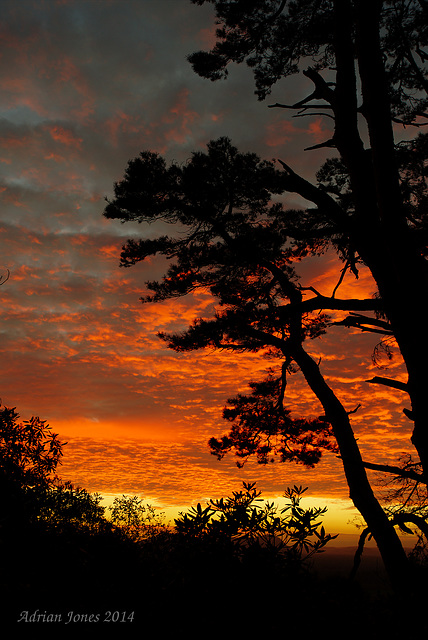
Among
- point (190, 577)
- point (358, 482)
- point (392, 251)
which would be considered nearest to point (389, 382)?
point (392, 251)

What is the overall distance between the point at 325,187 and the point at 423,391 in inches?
250

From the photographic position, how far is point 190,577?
125 inches

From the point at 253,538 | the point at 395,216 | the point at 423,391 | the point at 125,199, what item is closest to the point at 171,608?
the point at 253,538

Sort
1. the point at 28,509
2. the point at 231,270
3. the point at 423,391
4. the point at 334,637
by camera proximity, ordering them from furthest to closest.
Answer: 1. the point at 231,270
2. the point at 423,391
3. the point at 28,509
4. the point at 334,637

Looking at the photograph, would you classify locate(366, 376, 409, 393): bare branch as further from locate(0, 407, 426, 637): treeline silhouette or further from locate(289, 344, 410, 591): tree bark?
locate(0, 407, 426, 637): treeline silhouette

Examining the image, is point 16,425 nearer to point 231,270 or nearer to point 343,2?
point 231,270

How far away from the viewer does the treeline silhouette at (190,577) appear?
2.94 meters

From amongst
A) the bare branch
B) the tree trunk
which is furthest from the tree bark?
the tree trunk

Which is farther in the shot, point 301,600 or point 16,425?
point 16,425

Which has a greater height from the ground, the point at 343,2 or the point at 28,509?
the point at 343,2

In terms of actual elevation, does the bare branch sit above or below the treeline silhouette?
above

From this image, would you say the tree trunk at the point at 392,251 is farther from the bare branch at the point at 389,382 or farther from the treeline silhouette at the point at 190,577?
the treeline silhouette at the point at 190,577

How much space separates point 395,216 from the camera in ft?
18.3

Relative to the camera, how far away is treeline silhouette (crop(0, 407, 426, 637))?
294cm
